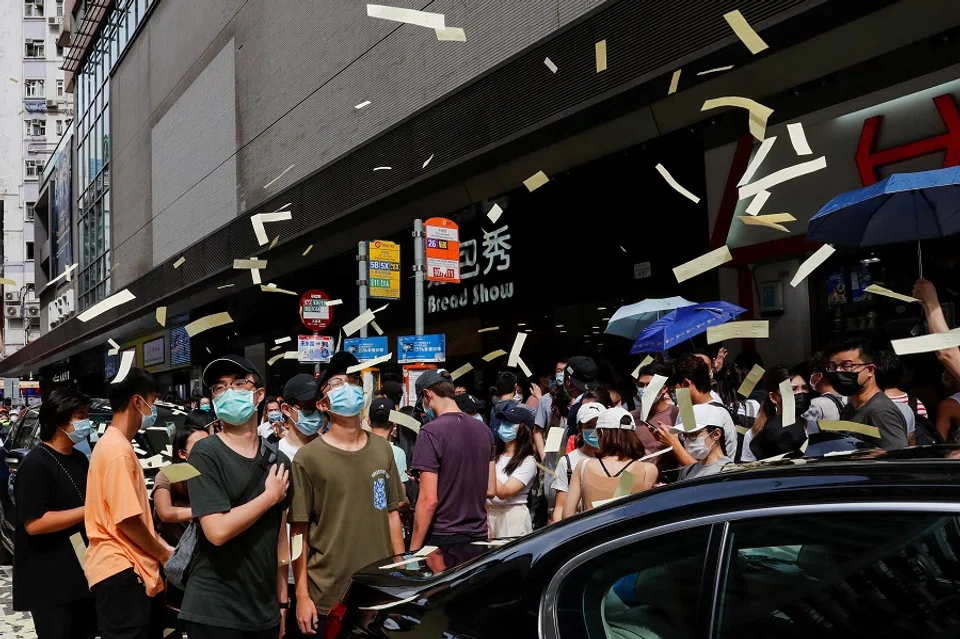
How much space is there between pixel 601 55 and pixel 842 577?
348 inches

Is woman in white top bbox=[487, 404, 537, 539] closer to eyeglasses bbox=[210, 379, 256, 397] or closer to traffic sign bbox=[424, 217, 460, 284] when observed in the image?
eyeglasses bbox=[210, 379, 256, 397]

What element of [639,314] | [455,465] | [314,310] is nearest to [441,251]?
[639,314]

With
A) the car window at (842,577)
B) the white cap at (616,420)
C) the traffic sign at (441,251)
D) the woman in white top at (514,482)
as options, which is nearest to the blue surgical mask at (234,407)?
the white cap at (616,420)

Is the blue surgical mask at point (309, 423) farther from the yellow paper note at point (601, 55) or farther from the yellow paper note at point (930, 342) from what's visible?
the yellow paper note at point (601, 55)

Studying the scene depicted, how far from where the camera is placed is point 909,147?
8555 millimetres

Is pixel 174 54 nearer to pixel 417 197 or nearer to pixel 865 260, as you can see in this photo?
pixel 417 197

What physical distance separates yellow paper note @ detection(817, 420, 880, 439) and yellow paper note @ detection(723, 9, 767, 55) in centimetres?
407

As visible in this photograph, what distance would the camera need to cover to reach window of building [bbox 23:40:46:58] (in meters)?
75.1

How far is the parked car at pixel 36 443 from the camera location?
805 centimetres

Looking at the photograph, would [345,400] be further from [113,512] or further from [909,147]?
[909,147]

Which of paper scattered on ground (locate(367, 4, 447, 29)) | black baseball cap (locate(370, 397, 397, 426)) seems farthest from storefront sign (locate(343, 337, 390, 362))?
paper scattered on ground (locate(367, 4, 447, 29))

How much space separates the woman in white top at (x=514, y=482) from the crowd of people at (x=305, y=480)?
0.01 m

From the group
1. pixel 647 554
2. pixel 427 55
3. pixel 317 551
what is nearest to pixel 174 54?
pixel 427 55

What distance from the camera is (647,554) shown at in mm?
2189
